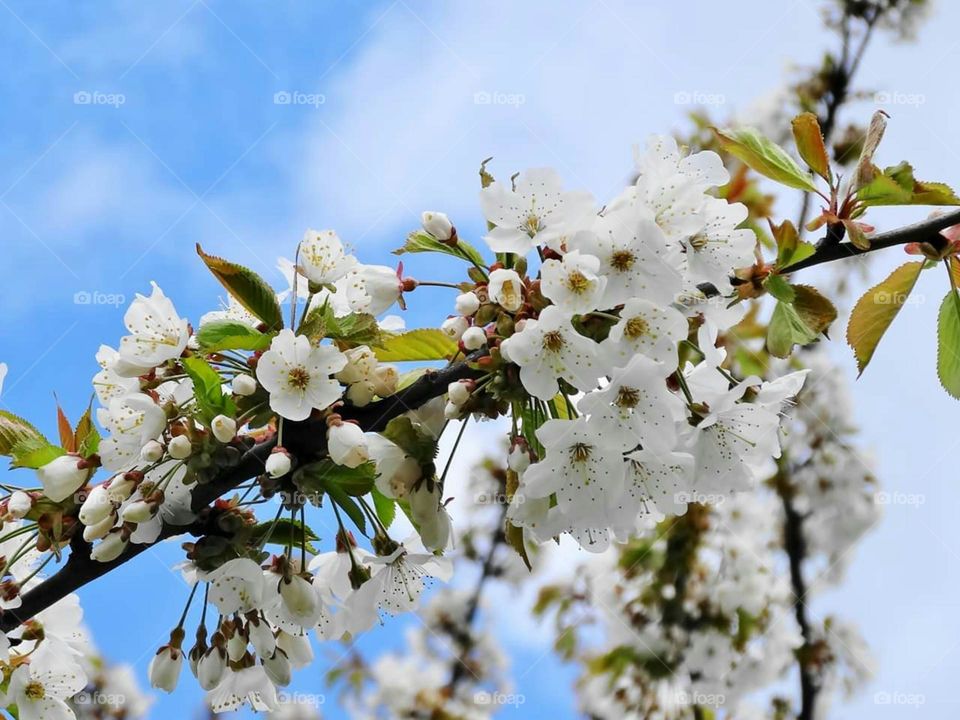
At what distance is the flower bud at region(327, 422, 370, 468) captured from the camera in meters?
1.23

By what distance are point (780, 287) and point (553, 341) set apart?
0.37 m

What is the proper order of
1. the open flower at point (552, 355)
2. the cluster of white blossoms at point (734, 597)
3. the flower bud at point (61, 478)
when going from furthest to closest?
the cluster of white blossoms at point (734, 597) < the flower bud at point (61, 478) < the open flower at point (552, 355)

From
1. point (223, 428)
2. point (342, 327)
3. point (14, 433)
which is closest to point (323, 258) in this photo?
point (342, 327)

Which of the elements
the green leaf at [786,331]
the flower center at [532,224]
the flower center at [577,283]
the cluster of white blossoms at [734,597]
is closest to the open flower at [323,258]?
the flower center at [532,224]

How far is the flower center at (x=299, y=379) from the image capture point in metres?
1.29

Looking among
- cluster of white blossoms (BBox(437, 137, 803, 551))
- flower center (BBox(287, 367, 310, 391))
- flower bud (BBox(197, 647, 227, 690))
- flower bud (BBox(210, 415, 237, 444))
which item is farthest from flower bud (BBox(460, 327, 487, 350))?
flower bud (BBox(197, 647, 227, 690))

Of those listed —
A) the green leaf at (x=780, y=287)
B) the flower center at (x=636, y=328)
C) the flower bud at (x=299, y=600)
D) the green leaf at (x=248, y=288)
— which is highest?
the green leaf at (x=780, y=287)

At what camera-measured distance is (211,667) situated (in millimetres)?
1460

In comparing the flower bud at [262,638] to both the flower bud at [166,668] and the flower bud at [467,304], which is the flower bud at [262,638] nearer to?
the flower bud at [166,668]

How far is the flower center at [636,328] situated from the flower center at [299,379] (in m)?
0.46

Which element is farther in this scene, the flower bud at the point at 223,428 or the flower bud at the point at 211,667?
the flower bud at the point at 211,667

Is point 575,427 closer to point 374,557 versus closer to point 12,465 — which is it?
point 374,557

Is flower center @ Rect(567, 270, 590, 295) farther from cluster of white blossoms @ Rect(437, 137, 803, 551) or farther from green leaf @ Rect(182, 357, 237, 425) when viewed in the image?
green leaf @ Rect(182, 357, 237, 425)

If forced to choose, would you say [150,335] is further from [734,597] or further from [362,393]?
[734,597]
